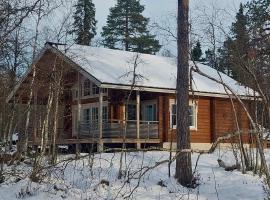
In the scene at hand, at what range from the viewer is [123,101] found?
91.7 feet

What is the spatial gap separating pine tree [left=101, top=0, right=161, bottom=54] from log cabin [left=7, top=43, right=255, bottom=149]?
73.9ft

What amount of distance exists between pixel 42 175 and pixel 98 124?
11831mm

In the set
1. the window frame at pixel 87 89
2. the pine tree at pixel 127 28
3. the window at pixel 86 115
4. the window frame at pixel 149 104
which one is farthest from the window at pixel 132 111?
the pine tree at pixel 127 28

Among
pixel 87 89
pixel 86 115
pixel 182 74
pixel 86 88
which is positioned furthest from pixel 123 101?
pixel 182 74

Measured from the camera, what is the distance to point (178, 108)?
1572 cm

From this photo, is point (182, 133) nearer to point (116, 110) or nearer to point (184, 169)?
point (184, 169)

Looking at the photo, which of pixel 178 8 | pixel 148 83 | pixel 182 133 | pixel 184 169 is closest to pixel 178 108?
pixel 182 133

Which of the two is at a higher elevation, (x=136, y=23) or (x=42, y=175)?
(x=136, y=23)

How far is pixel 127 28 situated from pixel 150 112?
27663mm

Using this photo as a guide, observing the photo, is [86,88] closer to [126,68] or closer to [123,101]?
[123,101]

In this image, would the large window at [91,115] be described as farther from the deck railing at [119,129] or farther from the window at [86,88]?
the window at [86,88]

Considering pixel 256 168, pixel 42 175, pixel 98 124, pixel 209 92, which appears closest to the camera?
pixel 42 175

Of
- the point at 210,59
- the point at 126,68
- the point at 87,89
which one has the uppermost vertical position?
the point at 210,59

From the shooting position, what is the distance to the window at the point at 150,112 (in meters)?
28.1
